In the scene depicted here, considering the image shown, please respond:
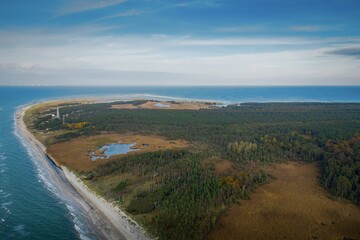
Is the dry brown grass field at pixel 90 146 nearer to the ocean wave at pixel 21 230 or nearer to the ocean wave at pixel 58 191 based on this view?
the ocean wave at pixel 58 191

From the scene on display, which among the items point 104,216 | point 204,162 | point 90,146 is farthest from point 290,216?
point 90,146

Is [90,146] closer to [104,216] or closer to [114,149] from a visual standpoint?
[114,149]

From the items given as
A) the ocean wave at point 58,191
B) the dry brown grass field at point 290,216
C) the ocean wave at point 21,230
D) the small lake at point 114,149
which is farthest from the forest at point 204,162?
the ocean wave at point 21,230

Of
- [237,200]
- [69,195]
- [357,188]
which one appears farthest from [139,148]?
[357,188]

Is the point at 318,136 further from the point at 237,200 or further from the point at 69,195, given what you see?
the point at 69,195

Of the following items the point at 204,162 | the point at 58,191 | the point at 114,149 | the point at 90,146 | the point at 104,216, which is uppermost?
the point at 204,162
